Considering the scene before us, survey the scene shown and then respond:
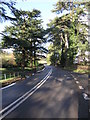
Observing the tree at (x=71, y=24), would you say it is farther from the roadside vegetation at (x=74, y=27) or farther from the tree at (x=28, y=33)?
the tree at (x=28, y=33)

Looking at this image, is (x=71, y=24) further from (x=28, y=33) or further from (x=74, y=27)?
(x=28, y=33)

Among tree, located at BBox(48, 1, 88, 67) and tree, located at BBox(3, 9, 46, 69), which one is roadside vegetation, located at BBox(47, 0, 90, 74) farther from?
tree, located at BBox(3, 9, 46, 69)

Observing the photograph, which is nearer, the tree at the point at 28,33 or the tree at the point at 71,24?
the tree at the point at 28,33

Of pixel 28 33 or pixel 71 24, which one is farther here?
pixel 71 24

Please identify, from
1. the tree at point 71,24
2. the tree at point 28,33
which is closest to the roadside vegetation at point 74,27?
the tree at point 71,24

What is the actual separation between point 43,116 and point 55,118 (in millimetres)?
495

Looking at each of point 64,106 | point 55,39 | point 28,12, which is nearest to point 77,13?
point 28,12

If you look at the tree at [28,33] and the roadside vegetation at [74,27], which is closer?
the tree at [28,33]

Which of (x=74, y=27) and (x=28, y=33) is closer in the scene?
(x=28, y=33)

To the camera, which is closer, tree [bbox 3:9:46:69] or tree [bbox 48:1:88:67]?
tree [bbox 3:9:46:69]

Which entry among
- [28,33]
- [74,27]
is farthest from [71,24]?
[28,33]

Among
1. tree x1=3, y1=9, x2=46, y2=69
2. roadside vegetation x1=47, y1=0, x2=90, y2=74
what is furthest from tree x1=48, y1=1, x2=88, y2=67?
tree x1=3, y1=9, x2=46, y2=69

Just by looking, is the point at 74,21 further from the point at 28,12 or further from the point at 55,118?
the point at 55,118

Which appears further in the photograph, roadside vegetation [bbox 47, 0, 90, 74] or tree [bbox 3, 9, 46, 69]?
roadside vegetation [bbox 47, 0, 90, 74]
